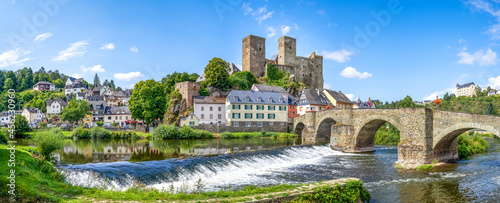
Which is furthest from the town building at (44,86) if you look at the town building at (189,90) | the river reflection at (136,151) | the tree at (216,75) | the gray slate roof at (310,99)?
the gray slate roof at (310,99)

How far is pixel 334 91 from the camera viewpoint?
65.8m

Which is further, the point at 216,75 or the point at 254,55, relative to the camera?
the point at 254,55

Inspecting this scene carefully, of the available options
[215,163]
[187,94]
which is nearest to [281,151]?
[215,163]

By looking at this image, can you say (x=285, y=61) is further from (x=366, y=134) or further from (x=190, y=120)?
(x=366, y=134)

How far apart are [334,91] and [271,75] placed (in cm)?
1524

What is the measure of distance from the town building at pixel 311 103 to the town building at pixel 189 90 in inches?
760

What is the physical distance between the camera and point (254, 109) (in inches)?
2026

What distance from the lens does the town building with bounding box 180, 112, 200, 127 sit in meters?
48.6

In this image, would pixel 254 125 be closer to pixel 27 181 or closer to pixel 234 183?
pixel 234 183

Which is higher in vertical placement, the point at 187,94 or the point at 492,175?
the point at 187,94

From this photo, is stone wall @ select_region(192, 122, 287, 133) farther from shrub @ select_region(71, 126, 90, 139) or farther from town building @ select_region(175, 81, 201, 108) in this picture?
shrub @ select_region(71, 126, 90, 139)

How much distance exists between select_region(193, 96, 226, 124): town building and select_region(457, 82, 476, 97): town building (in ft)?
386

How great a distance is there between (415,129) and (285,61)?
181ft

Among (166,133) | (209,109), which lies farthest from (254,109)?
(166,133)
